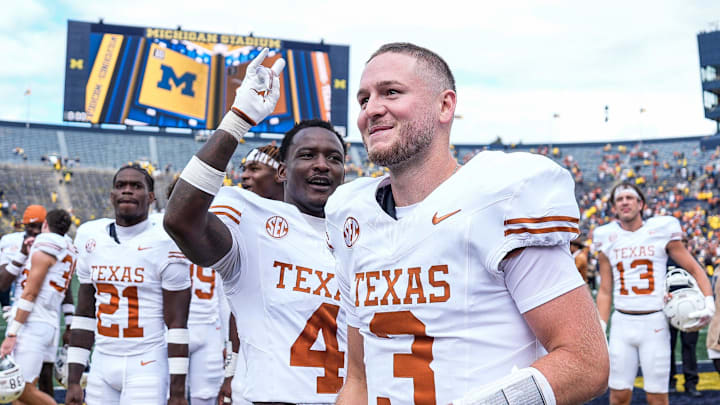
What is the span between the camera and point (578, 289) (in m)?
1.61

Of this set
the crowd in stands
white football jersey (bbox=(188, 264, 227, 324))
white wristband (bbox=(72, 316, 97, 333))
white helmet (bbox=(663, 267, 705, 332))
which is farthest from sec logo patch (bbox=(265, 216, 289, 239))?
the crowd in stands

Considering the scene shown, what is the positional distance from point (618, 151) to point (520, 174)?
43435 millimetres

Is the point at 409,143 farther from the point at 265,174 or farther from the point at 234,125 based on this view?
the point at 265,174

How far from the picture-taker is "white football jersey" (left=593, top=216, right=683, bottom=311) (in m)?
5.87

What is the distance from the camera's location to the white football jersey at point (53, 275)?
5.81 m

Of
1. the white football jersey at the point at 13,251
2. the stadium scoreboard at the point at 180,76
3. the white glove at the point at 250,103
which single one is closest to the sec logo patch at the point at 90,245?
the white glove at the point at 250,103

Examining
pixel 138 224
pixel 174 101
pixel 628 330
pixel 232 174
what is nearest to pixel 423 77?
pixel 138 224

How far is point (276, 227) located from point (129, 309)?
70.8 inches

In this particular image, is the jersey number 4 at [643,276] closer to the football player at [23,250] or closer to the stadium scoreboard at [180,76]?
the football player at [23,250]

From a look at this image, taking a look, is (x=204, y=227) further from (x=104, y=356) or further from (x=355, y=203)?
(x=104, y=356)

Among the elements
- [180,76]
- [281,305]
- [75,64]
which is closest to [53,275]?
[281,305]

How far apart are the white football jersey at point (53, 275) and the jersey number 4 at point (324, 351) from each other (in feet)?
12.5

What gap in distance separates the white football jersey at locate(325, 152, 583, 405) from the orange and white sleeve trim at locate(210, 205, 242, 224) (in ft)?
3.69

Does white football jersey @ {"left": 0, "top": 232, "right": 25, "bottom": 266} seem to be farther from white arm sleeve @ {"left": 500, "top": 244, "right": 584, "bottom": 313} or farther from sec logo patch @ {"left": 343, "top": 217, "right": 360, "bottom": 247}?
white arm sleeve @ {"left": 500, "top": 244, "right": 584, "bottom": 313}
